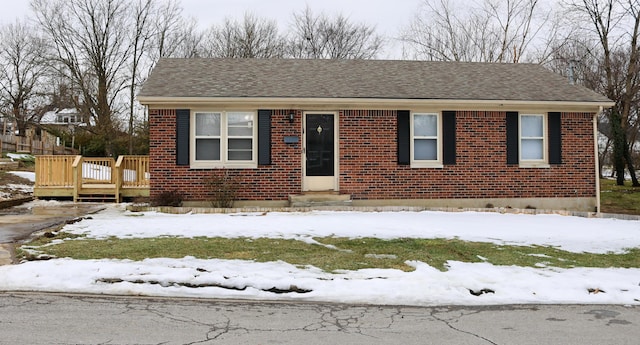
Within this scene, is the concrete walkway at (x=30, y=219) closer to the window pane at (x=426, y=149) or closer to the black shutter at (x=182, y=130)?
the black shutter at (x=182, y=130)

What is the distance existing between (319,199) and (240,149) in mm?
2493

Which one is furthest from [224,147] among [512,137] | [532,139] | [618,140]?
[618,140]

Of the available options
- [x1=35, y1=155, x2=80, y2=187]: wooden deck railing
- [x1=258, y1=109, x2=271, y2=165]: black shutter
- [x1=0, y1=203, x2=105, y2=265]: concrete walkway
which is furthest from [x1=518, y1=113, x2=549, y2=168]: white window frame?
[x1=35, y1=155, x2=80, y2=187]: wooden deck railing

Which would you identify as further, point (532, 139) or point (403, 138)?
point (532, 139)

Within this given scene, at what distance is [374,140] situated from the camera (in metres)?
13.6

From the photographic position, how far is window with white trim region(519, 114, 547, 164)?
14.2 metres

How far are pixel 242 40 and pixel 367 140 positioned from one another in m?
24.9

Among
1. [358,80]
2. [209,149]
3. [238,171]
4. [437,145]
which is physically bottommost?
[238,171]

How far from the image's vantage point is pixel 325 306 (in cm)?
537

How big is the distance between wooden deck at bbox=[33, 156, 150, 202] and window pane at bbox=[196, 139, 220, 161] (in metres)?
2.91

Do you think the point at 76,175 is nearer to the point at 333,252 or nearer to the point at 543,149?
the point at 333,252

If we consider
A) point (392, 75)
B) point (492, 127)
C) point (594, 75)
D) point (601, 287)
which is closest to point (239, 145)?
point (392, 75)

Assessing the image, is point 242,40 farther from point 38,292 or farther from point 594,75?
point 38,292

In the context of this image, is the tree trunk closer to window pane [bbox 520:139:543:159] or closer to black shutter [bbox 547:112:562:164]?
black shutter [bbox 547:112:562:164]
